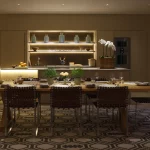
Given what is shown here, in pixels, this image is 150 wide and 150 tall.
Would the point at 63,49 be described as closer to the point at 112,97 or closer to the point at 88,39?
the point at 88,39

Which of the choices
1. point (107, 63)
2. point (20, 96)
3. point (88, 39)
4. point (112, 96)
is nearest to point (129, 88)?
point (112, 96)

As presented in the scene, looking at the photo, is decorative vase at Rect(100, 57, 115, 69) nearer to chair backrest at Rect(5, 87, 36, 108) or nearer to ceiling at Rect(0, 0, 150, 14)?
ceiling at Rect(0, 0, 150, 14)

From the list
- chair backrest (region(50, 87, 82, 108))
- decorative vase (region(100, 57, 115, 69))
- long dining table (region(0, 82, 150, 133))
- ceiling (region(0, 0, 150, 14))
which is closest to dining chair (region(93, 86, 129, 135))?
long dining table (region(0, 82, 150, 133))

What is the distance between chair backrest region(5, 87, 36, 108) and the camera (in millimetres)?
5363

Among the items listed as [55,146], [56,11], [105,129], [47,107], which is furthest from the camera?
[56,11]

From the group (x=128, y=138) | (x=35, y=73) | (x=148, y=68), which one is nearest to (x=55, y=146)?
(x=128, y=138)

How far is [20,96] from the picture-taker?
5406mm

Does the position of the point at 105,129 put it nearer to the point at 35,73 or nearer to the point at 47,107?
the point at 47,107

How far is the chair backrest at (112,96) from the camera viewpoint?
542 cm

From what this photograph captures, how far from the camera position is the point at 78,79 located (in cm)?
599

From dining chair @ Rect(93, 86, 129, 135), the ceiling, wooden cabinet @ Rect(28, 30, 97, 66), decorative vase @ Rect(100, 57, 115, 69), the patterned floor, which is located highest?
the ceiling

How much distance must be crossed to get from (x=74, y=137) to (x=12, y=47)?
224 inches

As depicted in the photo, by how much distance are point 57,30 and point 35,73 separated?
220 cm

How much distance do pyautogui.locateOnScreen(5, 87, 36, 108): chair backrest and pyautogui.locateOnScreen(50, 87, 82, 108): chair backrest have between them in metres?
0.30
